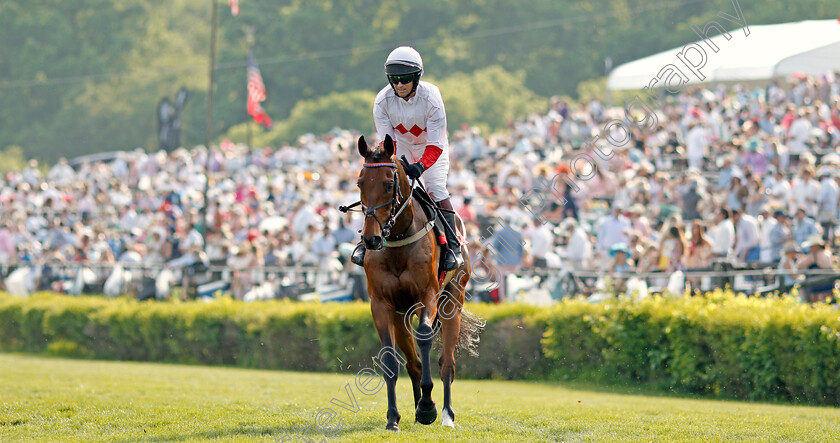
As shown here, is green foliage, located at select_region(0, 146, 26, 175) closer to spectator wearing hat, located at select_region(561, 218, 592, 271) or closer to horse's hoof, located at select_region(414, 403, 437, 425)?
spectator wearing hat, located at select_region(561, 218, 592, 271)

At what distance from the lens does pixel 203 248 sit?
18984 mm

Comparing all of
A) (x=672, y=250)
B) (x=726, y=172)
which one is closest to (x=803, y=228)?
(x=672, y=250)

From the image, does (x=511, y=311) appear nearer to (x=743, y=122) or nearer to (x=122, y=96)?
(x=743, y=122)

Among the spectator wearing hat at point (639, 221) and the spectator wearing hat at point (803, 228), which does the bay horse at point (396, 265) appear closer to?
the spectator wearing hat at point (803, 228)

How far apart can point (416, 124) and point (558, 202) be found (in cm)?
1024

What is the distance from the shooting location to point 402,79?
7.67 metres

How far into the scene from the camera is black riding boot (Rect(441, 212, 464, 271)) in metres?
7.99

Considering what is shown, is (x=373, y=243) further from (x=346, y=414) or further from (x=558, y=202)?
(x=558, y=202)

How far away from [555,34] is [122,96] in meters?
26.1

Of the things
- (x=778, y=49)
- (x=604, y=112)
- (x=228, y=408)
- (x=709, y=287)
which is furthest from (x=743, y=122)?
(x=228, y=408)

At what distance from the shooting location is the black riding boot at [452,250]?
26.2ft

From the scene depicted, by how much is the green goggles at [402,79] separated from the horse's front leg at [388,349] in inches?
65.7

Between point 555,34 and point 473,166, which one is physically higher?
point 555,34

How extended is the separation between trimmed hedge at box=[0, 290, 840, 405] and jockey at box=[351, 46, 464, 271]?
4.13 m
